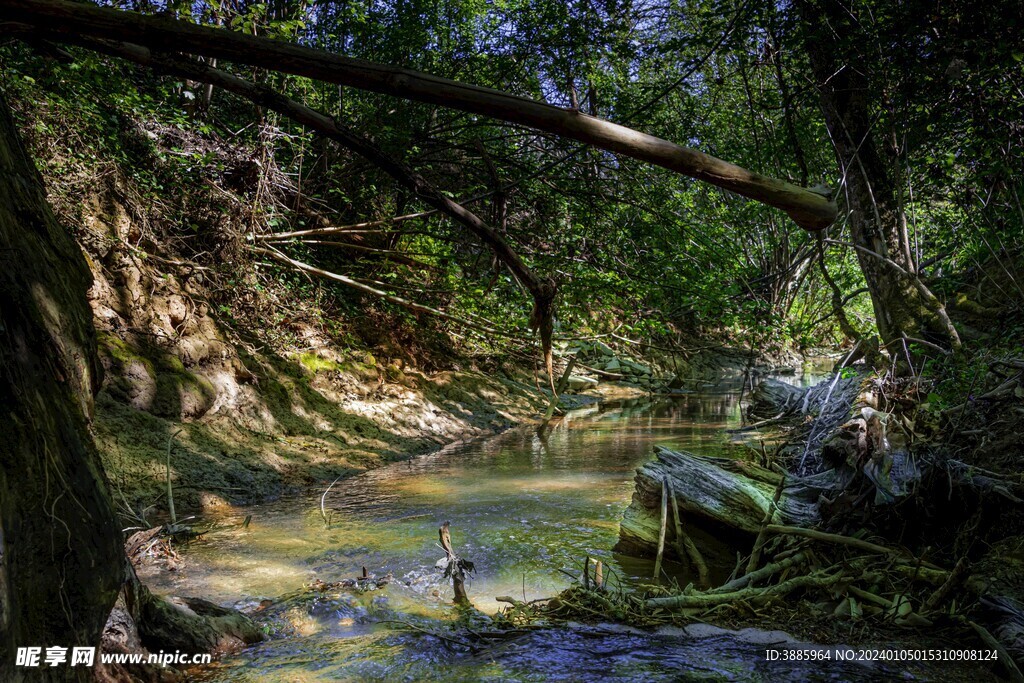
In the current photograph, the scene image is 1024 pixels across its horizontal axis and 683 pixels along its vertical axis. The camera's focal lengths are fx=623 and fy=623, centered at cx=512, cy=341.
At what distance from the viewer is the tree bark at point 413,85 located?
1.86 meters

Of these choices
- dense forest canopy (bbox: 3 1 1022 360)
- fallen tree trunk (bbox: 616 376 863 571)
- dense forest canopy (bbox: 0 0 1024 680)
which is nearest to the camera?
dense forest canopy (bbox: 0 0 1024 680)

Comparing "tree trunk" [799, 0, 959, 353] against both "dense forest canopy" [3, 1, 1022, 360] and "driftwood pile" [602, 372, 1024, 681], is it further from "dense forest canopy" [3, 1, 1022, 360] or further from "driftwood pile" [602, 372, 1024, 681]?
"driftwood pile" [602, 372, 1024, 681]

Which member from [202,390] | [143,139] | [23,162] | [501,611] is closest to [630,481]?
[501,611]

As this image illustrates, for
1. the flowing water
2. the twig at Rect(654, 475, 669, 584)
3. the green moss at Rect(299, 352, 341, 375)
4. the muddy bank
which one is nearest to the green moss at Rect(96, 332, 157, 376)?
the muddy bank

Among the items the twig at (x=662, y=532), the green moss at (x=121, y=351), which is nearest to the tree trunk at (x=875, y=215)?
the twig at (x=662, y=532)

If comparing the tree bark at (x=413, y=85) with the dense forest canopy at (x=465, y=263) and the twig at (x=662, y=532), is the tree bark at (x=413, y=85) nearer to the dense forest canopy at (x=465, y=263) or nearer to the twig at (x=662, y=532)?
the dense forest canopy at (x=465, y=263)

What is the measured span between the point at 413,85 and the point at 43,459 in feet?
5.31

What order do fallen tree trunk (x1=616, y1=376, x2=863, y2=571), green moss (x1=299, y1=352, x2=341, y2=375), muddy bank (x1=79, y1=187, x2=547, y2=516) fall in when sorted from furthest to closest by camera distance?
1. green moss (x1=299, y1=352, x2=341, y2=375)
2. muddy bank (x1=79, y1=187, x2=547, y2=516)
3. fallen tree trunk (x1=616, y1=376, x2=863, y2=571)

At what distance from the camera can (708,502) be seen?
181 inches

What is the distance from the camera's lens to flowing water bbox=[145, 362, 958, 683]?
2.97 m

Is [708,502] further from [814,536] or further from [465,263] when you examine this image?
[465,263]

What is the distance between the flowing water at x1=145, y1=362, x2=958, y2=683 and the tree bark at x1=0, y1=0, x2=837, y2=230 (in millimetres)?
2201

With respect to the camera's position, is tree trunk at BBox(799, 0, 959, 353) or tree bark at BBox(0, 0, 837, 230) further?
tree trunk at BBox(799, 0, 959, 353)

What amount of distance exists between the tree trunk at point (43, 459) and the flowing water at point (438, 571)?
1.10 metres
